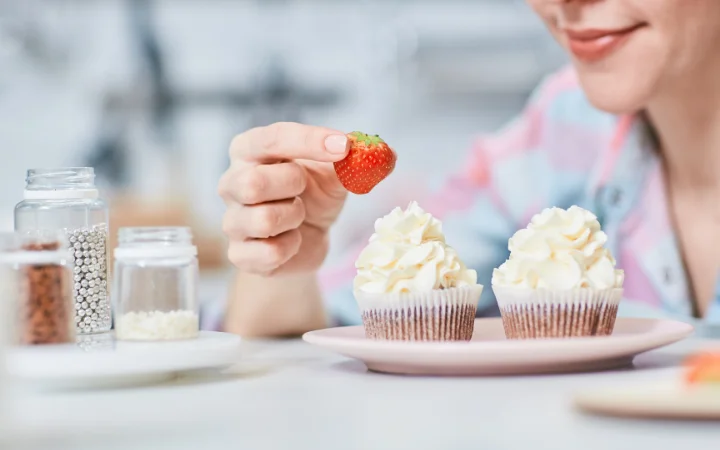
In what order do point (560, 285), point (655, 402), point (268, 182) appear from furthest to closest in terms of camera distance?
point (268, 182), point (560, 285), point (655, 402)

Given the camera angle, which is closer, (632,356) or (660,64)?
(632,356)

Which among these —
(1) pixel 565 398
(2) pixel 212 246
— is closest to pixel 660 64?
(1) pixel 565 398

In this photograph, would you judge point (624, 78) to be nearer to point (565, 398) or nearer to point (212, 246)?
point (565, 398)

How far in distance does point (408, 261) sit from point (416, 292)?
31mm

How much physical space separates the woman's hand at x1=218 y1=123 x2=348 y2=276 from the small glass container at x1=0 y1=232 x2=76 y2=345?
1.06 feet

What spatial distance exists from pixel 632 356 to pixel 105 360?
47 centimetres

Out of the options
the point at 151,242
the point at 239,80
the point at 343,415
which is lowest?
the point at 343,415

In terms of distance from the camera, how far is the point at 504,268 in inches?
38.9

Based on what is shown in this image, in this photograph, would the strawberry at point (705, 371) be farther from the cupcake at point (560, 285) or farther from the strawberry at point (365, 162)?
the strawberry at point (365, 162)

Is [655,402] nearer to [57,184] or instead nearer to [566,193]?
[57,184]

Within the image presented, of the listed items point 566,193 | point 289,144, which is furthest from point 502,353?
point 566,193

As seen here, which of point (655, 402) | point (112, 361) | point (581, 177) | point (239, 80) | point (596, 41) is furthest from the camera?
point (239, 80)

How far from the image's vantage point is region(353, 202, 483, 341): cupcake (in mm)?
967

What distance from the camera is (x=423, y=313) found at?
3.19 ft
